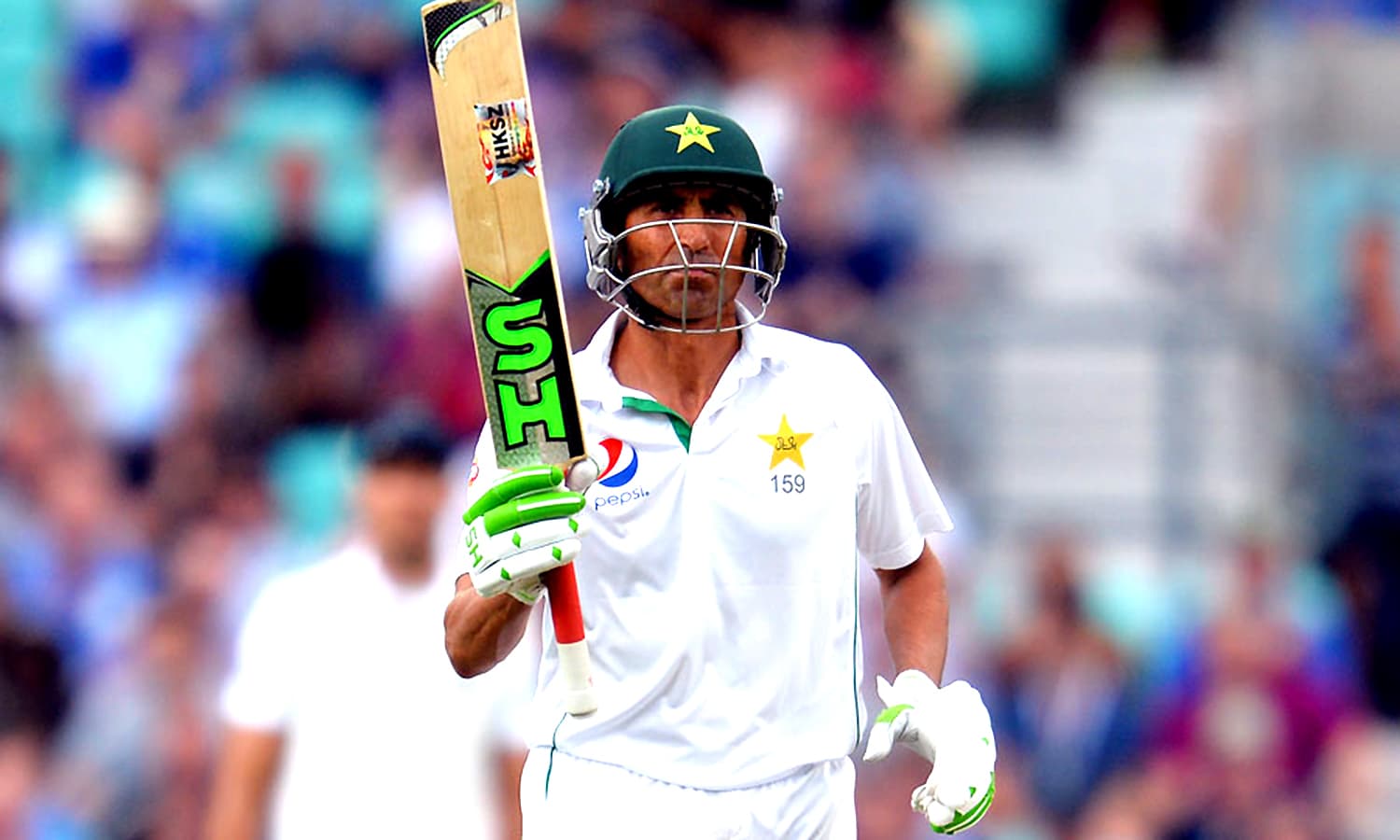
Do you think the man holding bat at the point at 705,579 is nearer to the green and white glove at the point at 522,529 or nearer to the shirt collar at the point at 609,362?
the shirt collar at the point at 609,362

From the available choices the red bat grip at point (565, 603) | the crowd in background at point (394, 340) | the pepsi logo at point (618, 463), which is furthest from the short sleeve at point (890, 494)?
the crowd in background at point (394, 340)

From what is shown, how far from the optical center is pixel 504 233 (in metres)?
3.88

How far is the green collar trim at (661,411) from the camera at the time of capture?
4.04 metres

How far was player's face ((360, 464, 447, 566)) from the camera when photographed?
554 centimetres

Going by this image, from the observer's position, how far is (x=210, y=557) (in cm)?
831

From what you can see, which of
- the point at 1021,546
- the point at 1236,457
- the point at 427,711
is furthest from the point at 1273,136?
the point at 427,711

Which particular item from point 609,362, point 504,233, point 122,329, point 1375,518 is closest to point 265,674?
point 609,362

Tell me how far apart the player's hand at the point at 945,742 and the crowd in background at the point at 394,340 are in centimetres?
337

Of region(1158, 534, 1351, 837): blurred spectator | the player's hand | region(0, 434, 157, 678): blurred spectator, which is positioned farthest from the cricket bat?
region(0, 434, 157, 678): blurred spectator

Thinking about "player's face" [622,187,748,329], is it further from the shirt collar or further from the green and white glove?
the green and white glove

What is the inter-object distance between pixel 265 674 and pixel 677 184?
193 centimetres

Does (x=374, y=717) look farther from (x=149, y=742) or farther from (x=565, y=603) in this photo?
(x=149, y=742)

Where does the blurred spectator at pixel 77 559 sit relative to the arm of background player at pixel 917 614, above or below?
below

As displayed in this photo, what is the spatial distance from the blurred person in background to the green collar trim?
1542mm
